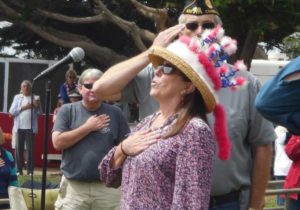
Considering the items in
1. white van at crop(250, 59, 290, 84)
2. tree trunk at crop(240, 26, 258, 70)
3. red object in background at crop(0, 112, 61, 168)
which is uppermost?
tree trunk at crop(240, 26, 258, 70)

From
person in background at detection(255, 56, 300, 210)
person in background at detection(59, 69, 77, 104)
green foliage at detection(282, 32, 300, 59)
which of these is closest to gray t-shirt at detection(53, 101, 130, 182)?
person in background at detection(255, 56, 300, 210)

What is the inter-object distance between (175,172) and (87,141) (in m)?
3.00

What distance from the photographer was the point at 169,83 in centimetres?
367

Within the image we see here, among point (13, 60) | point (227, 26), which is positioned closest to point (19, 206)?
point (227, 26)

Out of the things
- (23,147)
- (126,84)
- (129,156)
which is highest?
(126,84)

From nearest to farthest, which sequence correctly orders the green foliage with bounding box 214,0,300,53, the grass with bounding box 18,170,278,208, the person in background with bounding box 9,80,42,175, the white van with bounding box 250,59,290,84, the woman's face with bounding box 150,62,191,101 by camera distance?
the woman's face with bounding box 150,62,191,101 → the grass with bounding box 18,170,278,208 → the person in background with bounding box 9,80,42,175 → the green foliage with bounding box 214,0,300,53 → the white van with bounding box 250,59,290,84

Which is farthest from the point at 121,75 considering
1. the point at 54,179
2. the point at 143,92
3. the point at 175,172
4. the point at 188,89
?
the point at 54,179

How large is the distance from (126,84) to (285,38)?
58.3 feet

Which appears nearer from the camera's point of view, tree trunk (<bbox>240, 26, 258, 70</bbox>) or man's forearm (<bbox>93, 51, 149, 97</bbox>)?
man's forearm (<bbox>93, 51, 149, 97</bbox>)

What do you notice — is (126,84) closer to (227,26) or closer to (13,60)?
(227,26)

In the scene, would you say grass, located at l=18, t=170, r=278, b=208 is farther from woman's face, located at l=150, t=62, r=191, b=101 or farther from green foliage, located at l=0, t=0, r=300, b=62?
woman's face, located at l=150, t=62, r=191, b=101

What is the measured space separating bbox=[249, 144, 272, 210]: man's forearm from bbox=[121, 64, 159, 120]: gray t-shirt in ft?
2.09

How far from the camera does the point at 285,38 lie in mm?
21297

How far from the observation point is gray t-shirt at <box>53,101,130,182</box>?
6.29 meters
